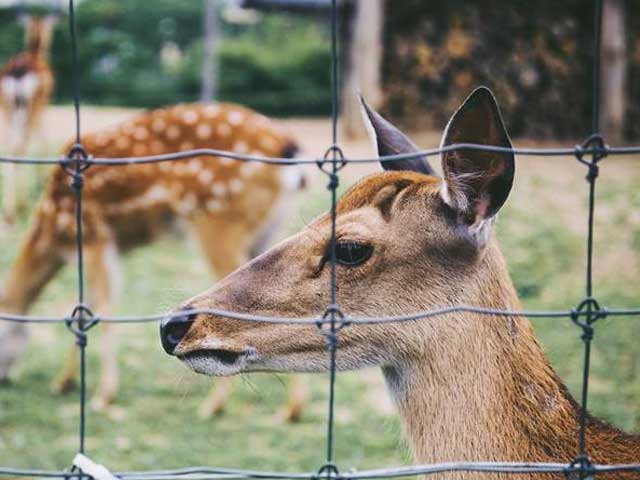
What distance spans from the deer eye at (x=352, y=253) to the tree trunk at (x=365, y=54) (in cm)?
A: 980

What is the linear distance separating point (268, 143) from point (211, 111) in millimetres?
423

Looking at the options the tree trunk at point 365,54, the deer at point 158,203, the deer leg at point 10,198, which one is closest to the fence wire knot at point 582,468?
the deer at point 158,203

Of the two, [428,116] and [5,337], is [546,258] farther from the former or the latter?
[428,116]

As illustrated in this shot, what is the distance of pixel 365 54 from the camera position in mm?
12164

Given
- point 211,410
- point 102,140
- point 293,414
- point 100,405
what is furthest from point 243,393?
point 102,140

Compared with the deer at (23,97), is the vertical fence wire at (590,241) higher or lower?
lower

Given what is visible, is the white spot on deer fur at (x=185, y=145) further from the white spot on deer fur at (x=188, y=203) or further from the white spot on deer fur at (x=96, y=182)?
the white spot on deer fur at (x=96, y=182)

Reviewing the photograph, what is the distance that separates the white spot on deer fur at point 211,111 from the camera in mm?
5945

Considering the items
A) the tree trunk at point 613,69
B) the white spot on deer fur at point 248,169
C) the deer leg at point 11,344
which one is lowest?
the deer leg at point 11,344

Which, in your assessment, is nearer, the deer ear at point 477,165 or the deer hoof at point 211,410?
the deer ear at point 477,165

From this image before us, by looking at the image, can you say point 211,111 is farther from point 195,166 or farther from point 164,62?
point 164,62

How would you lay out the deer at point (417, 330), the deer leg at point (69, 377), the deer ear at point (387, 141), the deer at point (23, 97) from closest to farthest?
the deer at point (417, 330)
the deer ear at point (387, 141)
the deer leg at point (69, 377)
the deer at point (23, 97)

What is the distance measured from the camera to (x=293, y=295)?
2367 millimetres

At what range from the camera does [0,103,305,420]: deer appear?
18.9 ft
